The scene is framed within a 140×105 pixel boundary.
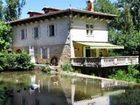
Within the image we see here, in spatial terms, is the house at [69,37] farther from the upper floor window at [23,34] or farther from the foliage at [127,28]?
the foliage at [127,28]

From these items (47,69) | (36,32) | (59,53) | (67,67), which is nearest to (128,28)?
(36,32)

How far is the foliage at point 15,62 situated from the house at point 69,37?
3248 mm

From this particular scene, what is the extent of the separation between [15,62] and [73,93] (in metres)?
16.4

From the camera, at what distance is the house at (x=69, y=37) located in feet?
118

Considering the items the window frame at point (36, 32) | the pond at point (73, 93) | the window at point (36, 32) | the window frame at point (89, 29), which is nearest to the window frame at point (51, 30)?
the window frame at point (36, 32)

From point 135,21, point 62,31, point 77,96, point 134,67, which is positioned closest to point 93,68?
point 134,67

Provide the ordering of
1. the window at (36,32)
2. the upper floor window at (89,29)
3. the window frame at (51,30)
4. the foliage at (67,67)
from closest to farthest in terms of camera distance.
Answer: the foliage at (67,67), the upper floor window at (89,29), the window frame at (51,30), the window at (36,32)

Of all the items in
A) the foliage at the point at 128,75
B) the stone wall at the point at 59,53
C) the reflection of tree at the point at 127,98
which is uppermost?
the stone wall at the point at 59,53

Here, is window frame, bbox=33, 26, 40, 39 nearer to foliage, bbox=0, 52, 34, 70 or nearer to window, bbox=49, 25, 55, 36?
window, bbox=49, 25, 55, 36

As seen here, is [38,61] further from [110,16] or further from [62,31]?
[110,16]

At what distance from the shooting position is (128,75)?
3092cm

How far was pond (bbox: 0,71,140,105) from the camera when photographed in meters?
18.6

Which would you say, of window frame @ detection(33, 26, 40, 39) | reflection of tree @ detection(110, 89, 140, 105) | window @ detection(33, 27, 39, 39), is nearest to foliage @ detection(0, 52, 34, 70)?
window frame @ detection(33, 26, 40, 39)

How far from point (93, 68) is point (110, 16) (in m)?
8.81
